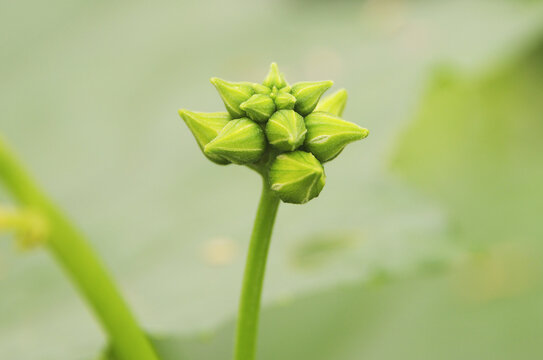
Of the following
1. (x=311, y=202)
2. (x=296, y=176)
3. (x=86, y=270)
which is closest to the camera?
(x=296, y=176)

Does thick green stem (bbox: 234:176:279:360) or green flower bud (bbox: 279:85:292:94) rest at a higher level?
green flower bud (bbox: 279:85:292:94)

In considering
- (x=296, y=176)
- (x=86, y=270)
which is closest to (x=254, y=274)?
(x=296, y=176)

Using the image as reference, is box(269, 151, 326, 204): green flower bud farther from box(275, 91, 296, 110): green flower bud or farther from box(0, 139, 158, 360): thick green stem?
box(0, 139, 158, 360): thick green stem

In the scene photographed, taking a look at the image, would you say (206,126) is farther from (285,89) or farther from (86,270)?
(86,270)

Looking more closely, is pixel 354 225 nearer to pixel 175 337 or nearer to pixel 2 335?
pixel 175 337

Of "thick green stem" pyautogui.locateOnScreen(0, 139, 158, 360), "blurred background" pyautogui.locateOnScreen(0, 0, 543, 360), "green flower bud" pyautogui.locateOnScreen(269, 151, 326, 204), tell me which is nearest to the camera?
"green flower bud" pyautogui.locateOnScreen(269, 151, 326, 204)

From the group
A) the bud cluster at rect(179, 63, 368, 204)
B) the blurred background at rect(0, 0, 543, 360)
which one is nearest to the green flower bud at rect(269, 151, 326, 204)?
the bud cluster at rect(179, 63, 368, 204)
